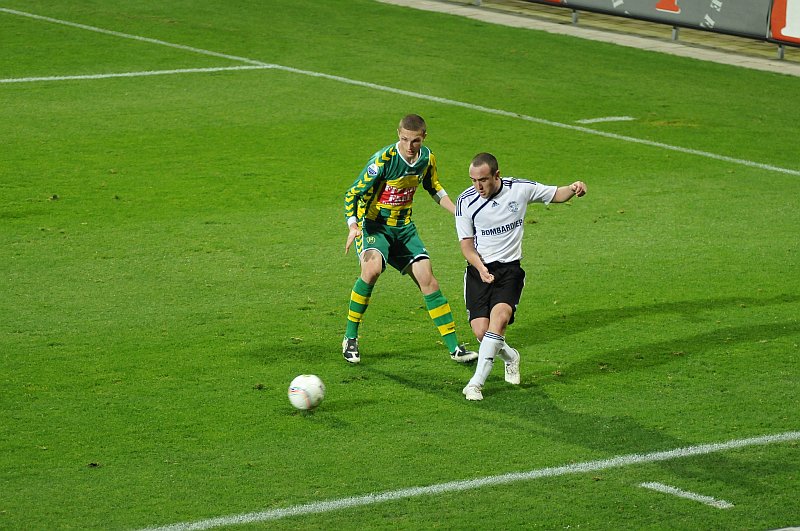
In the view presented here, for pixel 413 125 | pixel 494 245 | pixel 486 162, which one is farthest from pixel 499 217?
pixel 413 125

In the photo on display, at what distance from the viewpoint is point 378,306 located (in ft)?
37.2

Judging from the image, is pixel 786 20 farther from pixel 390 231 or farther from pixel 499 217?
pixel 499 217

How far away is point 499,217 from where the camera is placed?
30.3 ft

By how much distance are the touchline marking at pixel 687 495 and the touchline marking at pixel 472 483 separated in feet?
1.13

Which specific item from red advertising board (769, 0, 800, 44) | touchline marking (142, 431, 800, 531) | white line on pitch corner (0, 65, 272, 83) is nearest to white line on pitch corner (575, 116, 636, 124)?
red advertising board (769, 0, 800, 44)

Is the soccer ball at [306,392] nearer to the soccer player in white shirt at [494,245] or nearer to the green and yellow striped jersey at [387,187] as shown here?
the soccer player in white shirt at [494,245]

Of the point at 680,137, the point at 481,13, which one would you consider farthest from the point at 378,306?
the point at 481,13

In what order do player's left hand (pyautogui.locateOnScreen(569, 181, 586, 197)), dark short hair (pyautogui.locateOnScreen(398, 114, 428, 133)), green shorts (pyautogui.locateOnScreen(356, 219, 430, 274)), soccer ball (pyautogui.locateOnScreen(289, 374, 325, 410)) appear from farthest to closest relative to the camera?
1. green shorts (pyautogui.locateOnScreen(356, 219, 430, 274))
2. dark short hair (pyautogui.locateOnScreen(398, 114, 428, 133))
3. player's left hand (pyautogui.locateOnScreen(569, 181, 586, 197))
4. soccer ball (pyautogui.locateOnScreen(289, 374, 325, 410))

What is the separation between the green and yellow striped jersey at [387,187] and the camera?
9.80 metres

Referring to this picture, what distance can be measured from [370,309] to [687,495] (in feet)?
14.0

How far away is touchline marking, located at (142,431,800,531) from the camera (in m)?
7.23

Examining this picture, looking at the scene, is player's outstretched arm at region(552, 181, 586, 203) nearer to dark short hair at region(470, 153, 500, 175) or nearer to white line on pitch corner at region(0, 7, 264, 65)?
dark short hair at region(470, 153, 500, 175)

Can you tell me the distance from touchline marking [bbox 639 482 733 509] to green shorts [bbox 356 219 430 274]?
295 centimetres

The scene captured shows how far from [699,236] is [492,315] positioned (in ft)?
16.4
